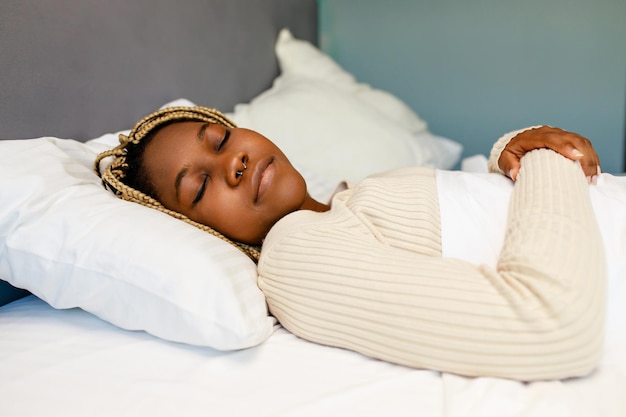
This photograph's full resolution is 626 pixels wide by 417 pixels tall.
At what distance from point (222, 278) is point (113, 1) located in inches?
29.8

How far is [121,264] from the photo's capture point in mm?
734

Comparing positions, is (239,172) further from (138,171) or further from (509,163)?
(509,163)

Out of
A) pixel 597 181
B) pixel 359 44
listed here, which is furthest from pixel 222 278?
pixel 359 44

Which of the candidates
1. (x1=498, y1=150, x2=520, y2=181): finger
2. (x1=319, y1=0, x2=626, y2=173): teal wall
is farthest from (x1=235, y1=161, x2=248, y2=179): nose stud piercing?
(x1=319, y1=0, x2=626, y2=173): teal wall

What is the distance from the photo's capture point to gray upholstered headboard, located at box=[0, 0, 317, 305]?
0.93 m

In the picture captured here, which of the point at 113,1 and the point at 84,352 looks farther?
the point at 113,1

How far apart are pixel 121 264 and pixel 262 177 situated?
334 mm

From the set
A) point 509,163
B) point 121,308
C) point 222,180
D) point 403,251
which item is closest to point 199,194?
point 222,180

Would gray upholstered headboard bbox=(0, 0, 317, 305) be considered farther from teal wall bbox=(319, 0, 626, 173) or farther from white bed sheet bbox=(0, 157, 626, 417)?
teal wall bbox=(319, 0, 626, 173)

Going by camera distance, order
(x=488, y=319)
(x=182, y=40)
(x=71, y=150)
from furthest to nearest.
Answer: (x=182, y=40)
(x=71, y=150)
(x=488, y=319)

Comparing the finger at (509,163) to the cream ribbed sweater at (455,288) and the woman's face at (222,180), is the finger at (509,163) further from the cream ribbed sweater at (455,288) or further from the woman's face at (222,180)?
the woman's face at (222,180)

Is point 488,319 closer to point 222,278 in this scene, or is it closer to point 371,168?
point 222,278

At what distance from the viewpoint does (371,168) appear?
1.52m

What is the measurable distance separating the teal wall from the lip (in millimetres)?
1449
